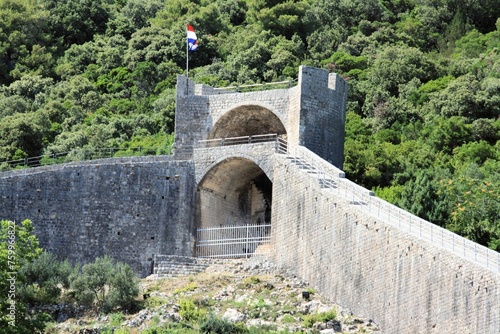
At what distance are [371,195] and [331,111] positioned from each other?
780 centimetres

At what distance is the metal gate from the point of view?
48719 mm

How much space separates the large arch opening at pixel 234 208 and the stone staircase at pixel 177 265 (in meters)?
1.18

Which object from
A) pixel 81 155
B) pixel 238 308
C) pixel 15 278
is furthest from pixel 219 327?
pixel 81 155

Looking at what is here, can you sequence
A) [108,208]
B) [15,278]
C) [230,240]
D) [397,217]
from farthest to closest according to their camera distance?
[230,240], [108,208], [15,278], [397,217]

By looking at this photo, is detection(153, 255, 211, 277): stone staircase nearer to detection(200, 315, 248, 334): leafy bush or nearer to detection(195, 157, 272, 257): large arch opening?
detection(195, 157, 272, 257): large arch opening

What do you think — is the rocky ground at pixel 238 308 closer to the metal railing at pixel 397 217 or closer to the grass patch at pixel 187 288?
the grass patch at pixel 187 288

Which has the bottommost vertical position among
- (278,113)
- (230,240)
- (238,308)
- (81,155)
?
(238,308)

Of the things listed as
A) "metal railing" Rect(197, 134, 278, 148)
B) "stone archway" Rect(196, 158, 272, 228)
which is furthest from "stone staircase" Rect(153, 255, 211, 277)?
"metal railing" Rect(197, 134, 278, 148)

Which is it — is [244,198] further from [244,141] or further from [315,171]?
[315,171]

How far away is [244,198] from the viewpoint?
2036 inches

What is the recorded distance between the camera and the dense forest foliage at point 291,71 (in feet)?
192

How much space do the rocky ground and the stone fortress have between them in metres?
0.55

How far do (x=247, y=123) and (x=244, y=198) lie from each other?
2876mm

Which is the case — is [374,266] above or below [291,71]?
below
